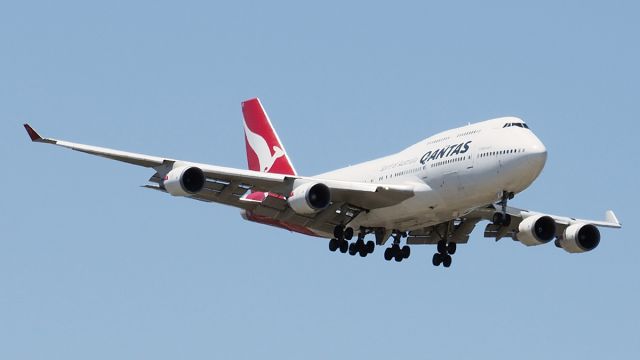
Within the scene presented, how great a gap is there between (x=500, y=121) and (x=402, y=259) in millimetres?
9117

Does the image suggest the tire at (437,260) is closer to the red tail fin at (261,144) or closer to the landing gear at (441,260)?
the landing gear at (441,260)

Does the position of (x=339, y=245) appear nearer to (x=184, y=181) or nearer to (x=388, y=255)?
(x=388, y=255)

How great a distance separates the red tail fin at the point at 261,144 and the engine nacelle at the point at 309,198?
28.5 feet

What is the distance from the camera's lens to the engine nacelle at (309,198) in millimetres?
50594

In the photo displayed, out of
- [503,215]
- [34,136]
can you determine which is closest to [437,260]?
[503,215]

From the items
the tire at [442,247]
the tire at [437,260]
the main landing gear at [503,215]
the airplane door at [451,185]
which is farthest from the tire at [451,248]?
the main landing gear at [503,215]

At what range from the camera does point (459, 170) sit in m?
49.6

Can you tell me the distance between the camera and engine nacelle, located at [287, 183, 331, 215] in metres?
50.6

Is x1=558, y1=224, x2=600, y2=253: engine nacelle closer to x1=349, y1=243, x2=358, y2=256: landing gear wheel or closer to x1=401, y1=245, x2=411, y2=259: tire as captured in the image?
x1=401, y1=245, x2=411, y2=259: tire

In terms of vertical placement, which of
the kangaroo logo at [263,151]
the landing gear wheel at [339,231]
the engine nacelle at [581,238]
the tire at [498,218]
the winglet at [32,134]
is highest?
the kangaroo logo at [263,151]

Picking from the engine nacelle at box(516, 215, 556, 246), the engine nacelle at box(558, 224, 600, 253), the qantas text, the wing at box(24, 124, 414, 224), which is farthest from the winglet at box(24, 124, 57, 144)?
the engine nacelle at box(558, 224, 600, 253)

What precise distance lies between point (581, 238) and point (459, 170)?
31.6 feet

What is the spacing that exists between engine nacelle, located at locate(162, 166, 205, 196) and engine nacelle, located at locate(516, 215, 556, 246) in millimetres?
Answer: 13440

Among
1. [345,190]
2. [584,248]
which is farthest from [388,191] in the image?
[584,248]
